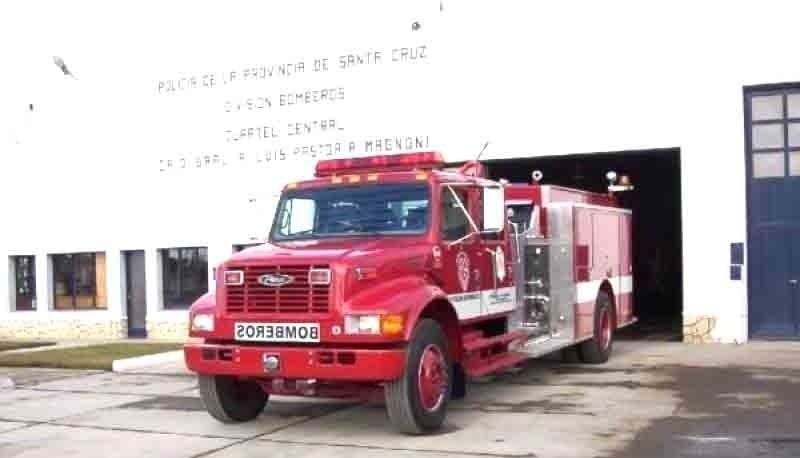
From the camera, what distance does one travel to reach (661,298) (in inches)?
1077

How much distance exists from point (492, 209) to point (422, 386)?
221 centimetres

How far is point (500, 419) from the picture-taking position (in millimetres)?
9305

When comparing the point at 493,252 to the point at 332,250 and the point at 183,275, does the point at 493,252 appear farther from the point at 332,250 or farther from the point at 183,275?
Result: the point at 183,275

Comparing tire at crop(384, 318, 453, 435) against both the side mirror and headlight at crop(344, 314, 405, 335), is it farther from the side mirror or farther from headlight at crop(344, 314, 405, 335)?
the side mirror

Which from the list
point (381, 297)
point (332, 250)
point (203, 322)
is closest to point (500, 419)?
point (381, 297)

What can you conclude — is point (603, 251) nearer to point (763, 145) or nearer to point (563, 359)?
point (563, 359)

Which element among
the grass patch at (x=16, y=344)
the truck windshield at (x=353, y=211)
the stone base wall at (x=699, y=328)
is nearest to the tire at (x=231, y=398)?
the truck windshield at (x=353, y=211)

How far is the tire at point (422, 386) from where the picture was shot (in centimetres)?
820

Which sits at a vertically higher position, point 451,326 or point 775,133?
point 775,133

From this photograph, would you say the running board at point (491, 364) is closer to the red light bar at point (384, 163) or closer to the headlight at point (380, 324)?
the headlight at point (380, 324)

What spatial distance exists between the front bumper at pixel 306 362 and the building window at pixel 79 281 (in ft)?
47.8

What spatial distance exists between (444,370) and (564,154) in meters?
8.88

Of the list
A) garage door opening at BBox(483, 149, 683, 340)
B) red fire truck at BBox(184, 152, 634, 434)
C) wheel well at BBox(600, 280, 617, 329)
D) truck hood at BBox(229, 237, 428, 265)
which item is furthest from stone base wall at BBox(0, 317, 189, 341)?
truck hood at BBox(229, 237, 428, 265)

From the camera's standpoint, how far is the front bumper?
7969 mm
